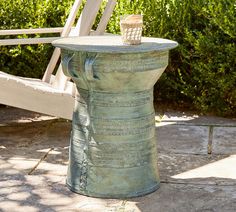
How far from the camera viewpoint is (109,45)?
4043mm

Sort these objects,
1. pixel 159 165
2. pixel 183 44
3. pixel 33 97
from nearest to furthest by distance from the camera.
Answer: pixel 159 165, pixel 33 97, pixel 183 44

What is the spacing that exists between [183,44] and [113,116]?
2.51 meters

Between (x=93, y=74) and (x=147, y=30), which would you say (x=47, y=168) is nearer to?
(x=93, y=74)

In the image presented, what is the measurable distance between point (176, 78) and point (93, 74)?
8.95 feet

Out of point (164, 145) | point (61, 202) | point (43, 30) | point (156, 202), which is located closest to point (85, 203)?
point (61, 202)

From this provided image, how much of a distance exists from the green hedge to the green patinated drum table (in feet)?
6.46

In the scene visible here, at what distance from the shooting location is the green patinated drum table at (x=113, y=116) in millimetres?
3895

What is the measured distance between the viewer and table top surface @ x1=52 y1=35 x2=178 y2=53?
386cm

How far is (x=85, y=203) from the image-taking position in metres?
4.05

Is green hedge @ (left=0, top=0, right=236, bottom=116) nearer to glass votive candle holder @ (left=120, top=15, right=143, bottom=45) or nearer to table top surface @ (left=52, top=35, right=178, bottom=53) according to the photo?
table top surface @ (left=52, top=35, right=178, bottom=53)

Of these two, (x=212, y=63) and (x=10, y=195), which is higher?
(x=212, y=63)

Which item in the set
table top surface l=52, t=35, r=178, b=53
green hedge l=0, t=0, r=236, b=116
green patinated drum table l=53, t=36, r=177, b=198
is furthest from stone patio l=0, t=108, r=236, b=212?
table top surface l=52, t=35, r=178, b=53

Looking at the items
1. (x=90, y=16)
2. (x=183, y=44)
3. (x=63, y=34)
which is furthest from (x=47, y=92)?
(x=183, y=44)

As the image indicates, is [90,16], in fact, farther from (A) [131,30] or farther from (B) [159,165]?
(B) [159,165]
